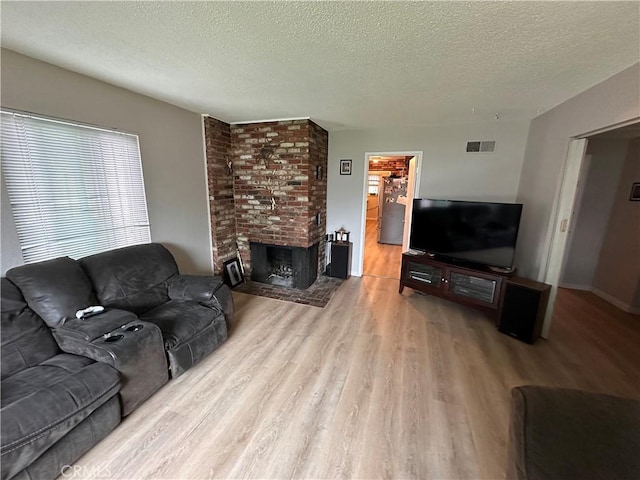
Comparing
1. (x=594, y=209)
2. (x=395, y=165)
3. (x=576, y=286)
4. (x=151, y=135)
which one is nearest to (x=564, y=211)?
(x=594, y=209)

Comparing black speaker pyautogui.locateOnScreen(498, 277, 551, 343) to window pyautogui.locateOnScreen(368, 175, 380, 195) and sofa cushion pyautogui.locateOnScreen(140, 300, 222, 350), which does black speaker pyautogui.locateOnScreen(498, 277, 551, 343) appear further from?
window pyautogui.locateOnScreen(368, 175, 380, 195)

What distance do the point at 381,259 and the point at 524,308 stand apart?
2.92 metres

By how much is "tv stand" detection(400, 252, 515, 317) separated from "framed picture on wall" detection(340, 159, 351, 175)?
159 centimetres

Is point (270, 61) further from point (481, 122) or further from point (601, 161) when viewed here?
point (601, 161)

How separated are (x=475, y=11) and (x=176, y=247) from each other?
330cm

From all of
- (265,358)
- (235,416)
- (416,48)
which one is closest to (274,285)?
(265,358)

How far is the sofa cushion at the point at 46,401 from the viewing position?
1.14m

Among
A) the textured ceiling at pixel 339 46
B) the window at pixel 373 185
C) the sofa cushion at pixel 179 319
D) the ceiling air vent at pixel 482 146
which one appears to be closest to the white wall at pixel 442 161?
the ceiling air vent at pixel 482 146

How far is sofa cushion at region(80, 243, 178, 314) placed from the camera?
6.88ft

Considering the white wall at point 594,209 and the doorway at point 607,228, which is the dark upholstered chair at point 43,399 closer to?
the doorway at point 607,228

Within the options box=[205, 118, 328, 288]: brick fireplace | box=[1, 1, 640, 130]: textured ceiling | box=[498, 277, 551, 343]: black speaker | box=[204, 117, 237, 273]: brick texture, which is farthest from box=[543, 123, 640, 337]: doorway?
box=[204, 117, 237, 273]: brick texture

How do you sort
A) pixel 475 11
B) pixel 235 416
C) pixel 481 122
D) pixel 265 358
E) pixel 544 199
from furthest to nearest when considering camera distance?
pixel 481 122 < pixel 544 199 < pixel 265 358 < pixel 235 416 < pixel 475 11

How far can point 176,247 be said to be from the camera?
308 cm

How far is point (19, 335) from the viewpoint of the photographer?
1.59m
